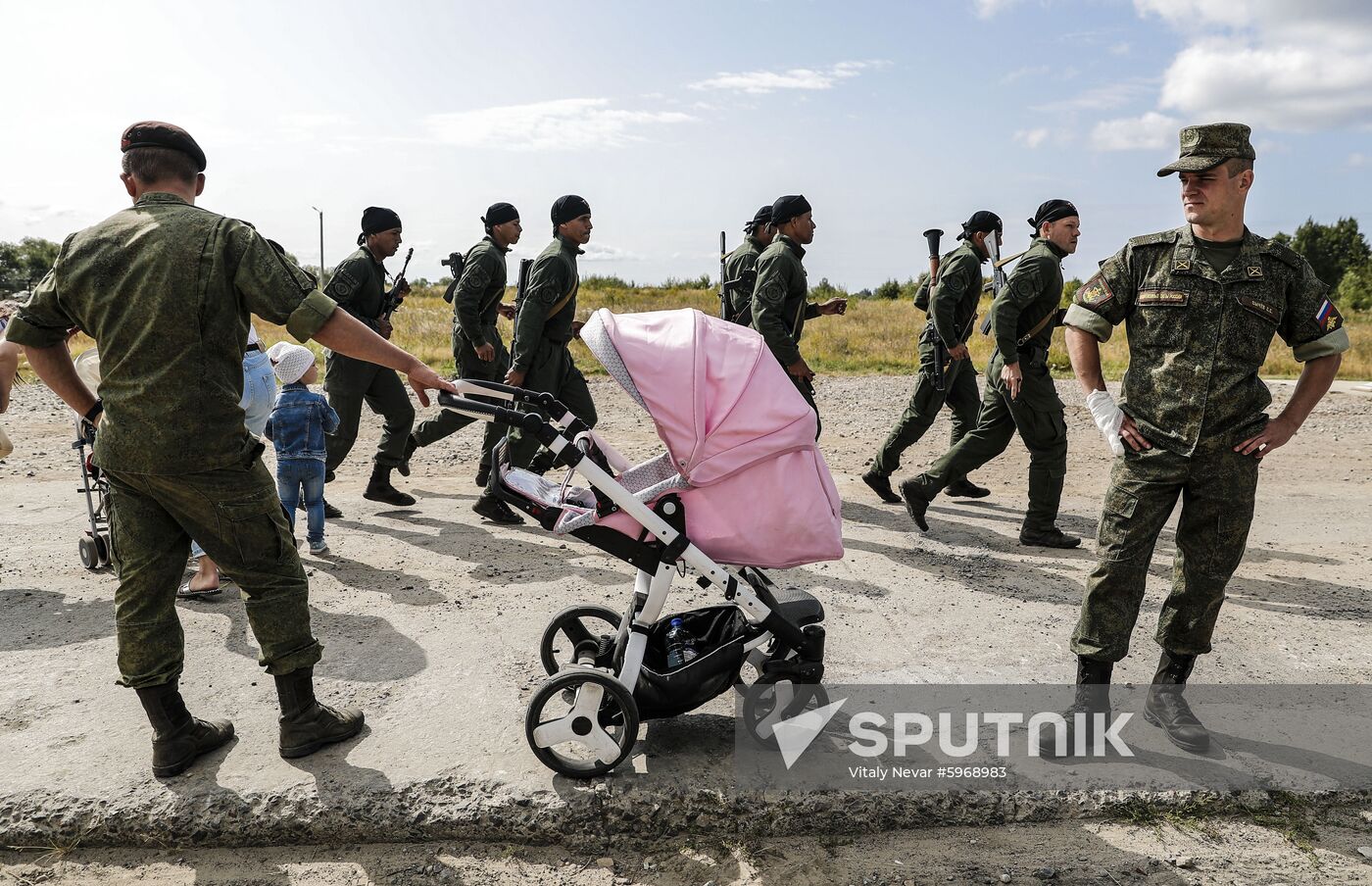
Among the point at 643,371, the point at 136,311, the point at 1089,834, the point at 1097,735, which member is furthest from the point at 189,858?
the point at 1097,735

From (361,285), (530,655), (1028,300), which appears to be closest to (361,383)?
(361,285)

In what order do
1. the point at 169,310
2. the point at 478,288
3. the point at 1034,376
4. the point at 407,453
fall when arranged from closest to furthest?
1. the point at 169,310
2. the point at 1034,376
3. the point at 478,288
4. the point at 407,453

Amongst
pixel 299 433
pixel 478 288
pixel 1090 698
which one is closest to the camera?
pixel 1090 698

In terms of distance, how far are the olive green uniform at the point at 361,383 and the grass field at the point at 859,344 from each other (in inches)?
345

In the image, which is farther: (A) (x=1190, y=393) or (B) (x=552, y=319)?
(B) (x=552, y=319)

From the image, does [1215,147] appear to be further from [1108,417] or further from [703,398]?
→ [703,398]

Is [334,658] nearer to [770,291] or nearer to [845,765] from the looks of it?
[845,765]

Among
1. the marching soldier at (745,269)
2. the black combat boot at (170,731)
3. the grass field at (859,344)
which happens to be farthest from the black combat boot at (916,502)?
the grass field at (859,344)

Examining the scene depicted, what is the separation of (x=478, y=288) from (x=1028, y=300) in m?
3.95

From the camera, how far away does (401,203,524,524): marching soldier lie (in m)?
7.12

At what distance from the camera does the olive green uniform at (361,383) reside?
→ 6.88 m

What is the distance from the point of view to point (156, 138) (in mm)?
3135

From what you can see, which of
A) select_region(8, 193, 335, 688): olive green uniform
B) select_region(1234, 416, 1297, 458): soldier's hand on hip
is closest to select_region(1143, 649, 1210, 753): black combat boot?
select_region(1234, 416, 1297, 458): soldier's hand on hip

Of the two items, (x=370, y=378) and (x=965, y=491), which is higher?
(x=370, y=378)
